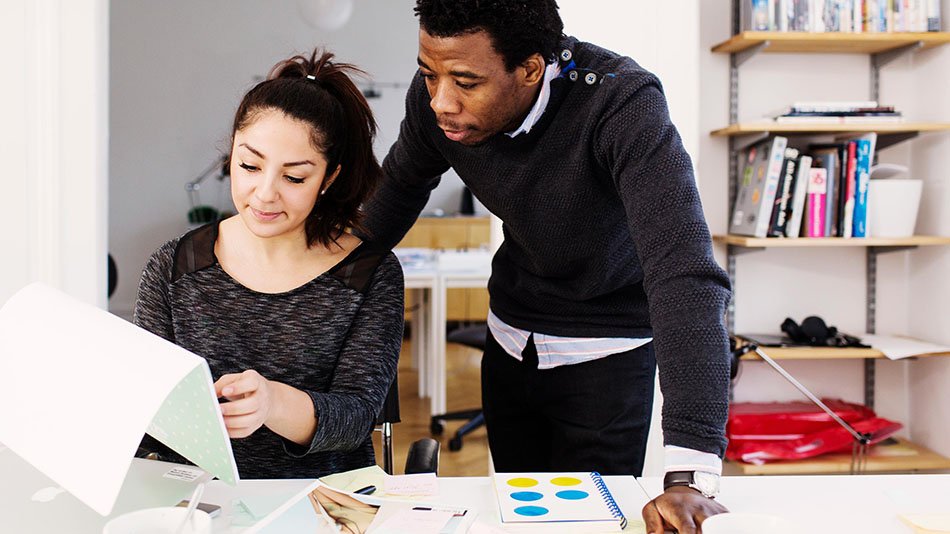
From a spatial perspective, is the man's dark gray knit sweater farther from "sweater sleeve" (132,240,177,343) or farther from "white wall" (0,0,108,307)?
"white wall" (0,0,108,307)

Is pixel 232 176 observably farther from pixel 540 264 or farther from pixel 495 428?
pixel 495 428

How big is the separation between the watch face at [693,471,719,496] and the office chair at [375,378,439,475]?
40cm

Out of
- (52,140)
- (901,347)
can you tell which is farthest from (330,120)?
(901,347)

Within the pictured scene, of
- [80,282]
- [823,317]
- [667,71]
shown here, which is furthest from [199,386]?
[823,317]

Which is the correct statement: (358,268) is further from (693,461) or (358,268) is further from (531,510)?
(693,461)

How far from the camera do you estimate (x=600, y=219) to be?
1.36 metres

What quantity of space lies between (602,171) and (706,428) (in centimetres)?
46

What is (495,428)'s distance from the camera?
1.64 m

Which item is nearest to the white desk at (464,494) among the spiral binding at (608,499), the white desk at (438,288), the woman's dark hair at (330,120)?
the spiral binding at (608,499)

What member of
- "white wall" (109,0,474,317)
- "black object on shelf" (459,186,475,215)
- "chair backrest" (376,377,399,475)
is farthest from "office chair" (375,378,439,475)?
"white wall" (109,0,474,317)

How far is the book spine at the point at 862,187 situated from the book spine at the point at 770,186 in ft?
0.73

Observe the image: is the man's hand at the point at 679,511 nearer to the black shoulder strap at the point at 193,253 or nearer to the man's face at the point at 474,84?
the man's face at the point at 474,84

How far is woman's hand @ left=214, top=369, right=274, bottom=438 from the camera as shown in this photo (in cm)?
105

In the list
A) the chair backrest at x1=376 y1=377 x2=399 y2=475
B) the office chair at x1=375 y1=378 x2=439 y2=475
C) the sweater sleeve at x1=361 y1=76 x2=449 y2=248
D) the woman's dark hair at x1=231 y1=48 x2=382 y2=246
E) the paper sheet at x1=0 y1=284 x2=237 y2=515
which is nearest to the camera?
the paper sheet at x1=0 y1=284 x2=237 y2=515
